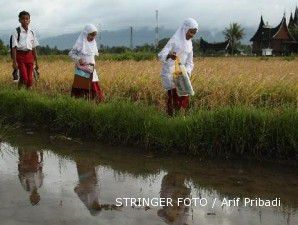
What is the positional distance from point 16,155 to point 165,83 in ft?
7.30

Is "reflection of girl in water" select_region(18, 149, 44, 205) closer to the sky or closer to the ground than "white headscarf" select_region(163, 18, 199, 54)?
closer to the ground

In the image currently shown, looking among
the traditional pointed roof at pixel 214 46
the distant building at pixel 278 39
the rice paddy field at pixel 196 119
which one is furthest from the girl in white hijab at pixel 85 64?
the traditional pointed roof at pixel 214 46

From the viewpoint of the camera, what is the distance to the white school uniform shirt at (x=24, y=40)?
26.7ft

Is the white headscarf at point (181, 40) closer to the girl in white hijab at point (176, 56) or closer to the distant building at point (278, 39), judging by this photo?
the girl in white hijab at point (176, 56)

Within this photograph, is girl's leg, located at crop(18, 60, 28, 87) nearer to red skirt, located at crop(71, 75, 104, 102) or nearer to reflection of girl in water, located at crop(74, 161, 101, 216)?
red skirt, located at crop(71, 75, 104, 102)

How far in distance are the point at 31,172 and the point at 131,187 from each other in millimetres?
1043

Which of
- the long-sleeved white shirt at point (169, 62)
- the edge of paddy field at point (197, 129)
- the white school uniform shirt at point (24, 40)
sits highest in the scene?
the white school uniform shirt at point (24, 40)

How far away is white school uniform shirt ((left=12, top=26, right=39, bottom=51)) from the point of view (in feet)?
26.7

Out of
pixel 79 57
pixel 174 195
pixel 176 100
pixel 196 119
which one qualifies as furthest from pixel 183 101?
pixel 174 195

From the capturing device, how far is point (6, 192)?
372 centimetres

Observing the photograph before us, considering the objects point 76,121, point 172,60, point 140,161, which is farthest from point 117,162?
point 172,60

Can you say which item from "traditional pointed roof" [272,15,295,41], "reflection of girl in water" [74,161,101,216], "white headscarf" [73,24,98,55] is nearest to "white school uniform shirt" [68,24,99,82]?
"white headscarf" [73,24,98,55]

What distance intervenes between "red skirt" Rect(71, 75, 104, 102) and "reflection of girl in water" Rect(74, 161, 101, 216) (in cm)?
260

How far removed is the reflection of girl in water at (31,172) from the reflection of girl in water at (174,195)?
0.98m
